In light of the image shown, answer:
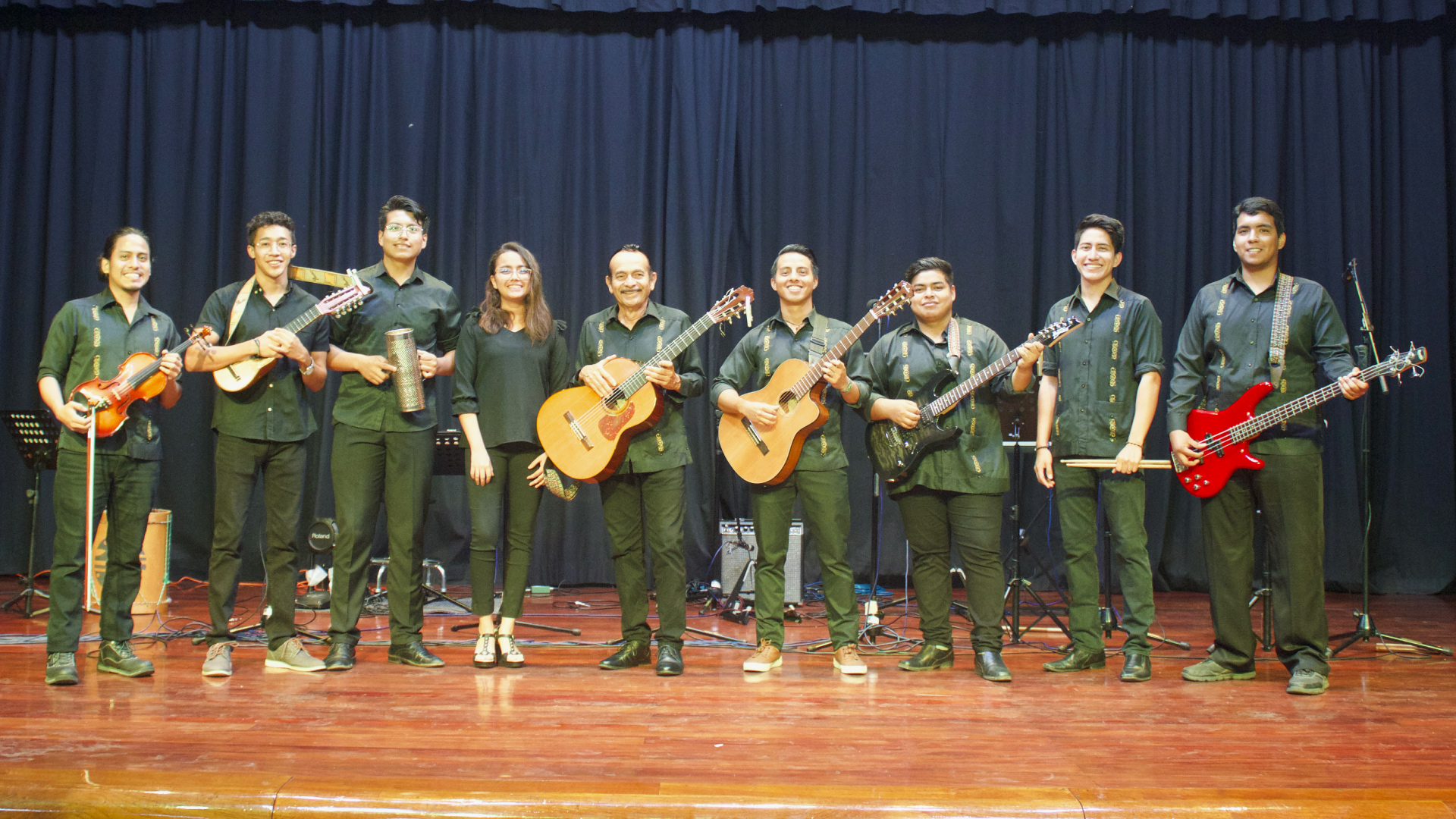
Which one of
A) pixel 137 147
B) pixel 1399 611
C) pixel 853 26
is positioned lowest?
pixel 1399 611

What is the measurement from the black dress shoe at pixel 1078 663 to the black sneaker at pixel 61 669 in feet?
12.1

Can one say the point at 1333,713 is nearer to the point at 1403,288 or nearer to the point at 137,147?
the point at 1403,288

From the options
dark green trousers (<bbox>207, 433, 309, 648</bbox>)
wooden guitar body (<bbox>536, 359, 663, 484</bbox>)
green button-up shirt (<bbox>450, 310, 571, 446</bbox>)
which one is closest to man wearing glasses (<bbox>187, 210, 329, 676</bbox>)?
dark green trousers (<bbox>207, 433, 309, 648</bbox>)

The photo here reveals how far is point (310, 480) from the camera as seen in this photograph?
6.58m

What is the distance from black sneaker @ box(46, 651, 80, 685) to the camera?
3.59 meters

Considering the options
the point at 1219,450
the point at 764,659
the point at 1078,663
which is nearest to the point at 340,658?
the point at 764,659

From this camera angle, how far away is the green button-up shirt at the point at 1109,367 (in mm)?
3922

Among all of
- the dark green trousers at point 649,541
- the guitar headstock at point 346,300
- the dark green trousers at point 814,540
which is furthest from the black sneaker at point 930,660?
the guitar headstock at point 346,300

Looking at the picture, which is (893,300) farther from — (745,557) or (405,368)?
(745,557)

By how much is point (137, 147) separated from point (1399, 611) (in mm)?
8445

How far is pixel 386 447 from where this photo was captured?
399cm

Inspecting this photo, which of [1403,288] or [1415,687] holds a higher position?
[1403,288]

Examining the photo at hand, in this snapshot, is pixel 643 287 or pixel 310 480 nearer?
pixel 643 287

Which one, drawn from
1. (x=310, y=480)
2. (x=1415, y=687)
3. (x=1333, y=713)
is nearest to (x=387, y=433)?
(x=310, y=480)
